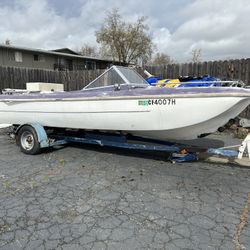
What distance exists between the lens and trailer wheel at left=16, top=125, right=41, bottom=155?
5906 millimetres

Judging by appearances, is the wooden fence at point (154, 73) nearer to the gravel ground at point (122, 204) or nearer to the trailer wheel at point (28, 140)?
the gravel ground at point (122, 204)

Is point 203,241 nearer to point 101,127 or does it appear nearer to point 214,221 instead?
point 214,221

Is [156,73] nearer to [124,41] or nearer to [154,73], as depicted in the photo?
[154,73]

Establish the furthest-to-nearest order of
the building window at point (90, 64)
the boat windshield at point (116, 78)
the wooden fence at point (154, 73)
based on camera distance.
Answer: the building window at point (90, 64)
the wooden fence at point (154, 73)
the boat windshield at point (116, 78)

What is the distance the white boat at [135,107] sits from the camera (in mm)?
4297

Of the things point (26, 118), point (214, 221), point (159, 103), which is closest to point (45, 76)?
point (26, 118)

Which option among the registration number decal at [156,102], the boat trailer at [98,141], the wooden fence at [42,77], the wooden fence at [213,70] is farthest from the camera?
the wooden fence at [42,77]

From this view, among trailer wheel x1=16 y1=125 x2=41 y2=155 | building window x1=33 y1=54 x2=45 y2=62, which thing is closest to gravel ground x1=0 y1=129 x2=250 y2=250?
trailer wheel x1=16 y1=125 x2=41 y2=155

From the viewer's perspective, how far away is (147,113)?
4.77m

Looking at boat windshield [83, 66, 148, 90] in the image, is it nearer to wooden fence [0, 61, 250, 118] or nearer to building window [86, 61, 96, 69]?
wooden fence [0, 61, 250, 118]

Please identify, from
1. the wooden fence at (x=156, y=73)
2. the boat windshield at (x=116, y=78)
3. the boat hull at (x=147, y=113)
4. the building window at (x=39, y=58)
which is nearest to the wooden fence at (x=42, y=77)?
the wooden fence at (x=156, y=73)

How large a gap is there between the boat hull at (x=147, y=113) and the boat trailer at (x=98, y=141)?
25cm

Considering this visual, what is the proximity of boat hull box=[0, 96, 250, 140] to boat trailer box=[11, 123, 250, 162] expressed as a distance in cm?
25

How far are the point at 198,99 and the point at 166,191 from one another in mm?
1589
